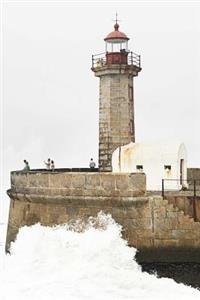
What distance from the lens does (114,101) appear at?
18750 mm

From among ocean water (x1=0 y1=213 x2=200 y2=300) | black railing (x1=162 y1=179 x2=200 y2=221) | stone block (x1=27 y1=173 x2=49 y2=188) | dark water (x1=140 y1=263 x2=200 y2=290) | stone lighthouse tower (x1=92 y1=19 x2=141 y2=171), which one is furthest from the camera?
stone lighthouse tower (x1=92 y1=19 x2=141 y2=171)

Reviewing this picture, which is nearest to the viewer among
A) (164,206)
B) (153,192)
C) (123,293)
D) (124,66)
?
(123,293)

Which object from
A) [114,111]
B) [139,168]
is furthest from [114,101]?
[139,168]

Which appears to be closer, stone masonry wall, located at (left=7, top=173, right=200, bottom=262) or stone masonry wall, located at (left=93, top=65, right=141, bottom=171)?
stone masonry wall, located at (left=7, top=173, right=200, bottom=262)

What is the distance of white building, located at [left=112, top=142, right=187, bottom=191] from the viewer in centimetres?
1466

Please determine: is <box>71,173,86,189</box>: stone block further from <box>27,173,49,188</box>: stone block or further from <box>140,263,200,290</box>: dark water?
<box>140,263,200,290</box>: dark water

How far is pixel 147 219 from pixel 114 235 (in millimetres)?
806

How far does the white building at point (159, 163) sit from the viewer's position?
48.1 ft

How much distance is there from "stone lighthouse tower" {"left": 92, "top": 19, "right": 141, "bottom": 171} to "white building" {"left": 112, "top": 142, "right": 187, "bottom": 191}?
11.8 ft

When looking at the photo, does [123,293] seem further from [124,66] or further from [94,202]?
[124,66]

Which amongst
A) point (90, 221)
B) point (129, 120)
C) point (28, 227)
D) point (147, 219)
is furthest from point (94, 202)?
point (129, 120)

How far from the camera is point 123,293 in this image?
1188 centimetres

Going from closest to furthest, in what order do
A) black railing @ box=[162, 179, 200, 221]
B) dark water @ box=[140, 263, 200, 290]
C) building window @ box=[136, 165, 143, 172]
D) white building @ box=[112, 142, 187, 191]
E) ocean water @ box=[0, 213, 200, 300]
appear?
ocean water @ box=[0, 213, 200, 300]
dark water @ box=[140, 263, 200, 290]
black railing @ box=[162, 179, 200, 221]
white building @ box=[112, 142, 187, 191]
building window @ box=[136, 165, 143, 172]

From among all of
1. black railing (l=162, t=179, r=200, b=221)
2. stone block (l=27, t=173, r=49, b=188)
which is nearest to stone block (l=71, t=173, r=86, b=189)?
stone block (l=27, t=173, r=49, b=188)
